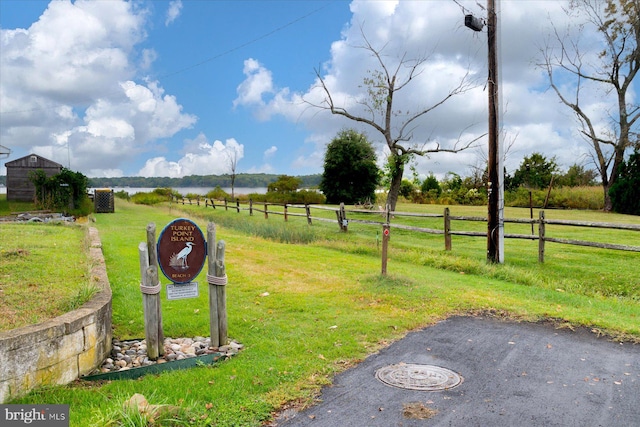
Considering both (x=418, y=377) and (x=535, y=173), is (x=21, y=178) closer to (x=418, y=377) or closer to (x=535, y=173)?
(x=418, y=377)

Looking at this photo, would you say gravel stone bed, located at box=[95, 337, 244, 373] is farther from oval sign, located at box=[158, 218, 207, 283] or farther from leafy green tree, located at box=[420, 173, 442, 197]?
leafy green tree, located at box=[420, 173, 442, 197]

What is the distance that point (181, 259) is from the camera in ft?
15.8

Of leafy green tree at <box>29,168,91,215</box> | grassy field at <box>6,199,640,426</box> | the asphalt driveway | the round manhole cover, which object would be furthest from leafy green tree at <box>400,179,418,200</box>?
the round manhole cover

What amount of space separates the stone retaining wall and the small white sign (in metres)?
0.61

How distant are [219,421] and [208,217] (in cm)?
2403

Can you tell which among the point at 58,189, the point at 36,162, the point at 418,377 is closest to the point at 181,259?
the point at 418,377

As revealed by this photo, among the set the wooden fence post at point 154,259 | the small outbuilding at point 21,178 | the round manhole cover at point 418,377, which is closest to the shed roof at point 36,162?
the small outbuilding at point 21,178

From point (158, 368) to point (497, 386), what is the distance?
9.77 feet

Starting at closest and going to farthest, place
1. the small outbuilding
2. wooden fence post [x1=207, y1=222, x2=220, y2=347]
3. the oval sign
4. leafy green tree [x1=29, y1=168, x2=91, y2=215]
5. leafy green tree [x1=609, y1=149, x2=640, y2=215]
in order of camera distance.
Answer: the oval sign, wooden fence post [x1=207, y1=222, x2=220, y2=347], leafy green tree [x1=29, y1=168, x2=91, y2=215], the small outbuilding, leafy green tree [x1=609, y1=149, x2=640, y2=215]

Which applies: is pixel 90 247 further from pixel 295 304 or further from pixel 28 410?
pixel 28 410

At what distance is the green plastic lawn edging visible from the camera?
4133 millimetres

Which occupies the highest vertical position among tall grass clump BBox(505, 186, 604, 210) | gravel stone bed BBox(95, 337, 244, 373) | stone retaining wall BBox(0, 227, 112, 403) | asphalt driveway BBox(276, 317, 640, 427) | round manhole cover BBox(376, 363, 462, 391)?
tall grass clump BBox(505, 186, 604, 210)

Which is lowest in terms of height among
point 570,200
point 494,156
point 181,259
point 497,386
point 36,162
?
point 497,386

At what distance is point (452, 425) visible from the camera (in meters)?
3.29
